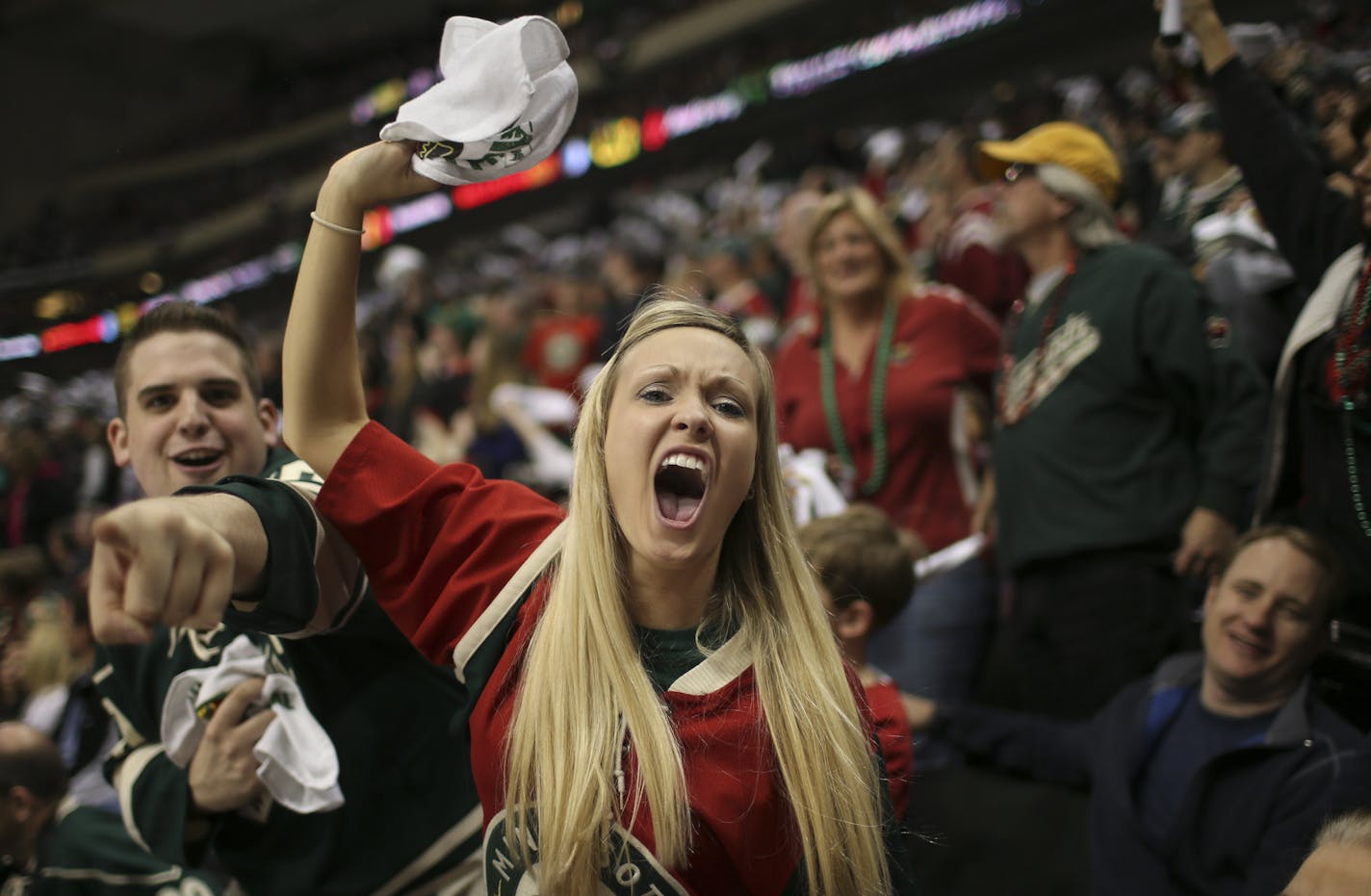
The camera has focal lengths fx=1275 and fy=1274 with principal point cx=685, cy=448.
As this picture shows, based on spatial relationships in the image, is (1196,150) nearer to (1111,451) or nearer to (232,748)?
(1111,451)

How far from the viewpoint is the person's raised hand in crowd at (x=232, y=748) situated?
2.02 m

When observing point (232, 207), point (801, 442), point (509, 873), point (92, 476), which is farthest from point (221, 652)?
point (232, 207)

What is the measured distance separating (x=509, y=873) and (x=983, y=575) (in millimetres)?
2091

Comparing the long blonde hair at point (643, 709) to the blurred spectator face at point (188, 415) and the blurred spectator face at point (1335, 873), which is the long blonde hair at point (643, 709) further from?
the blurred spectator face at point (188, 415)

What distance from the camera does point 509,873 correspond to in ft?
5.31

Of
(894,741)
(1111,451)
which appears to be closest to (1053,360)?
(1111,451)

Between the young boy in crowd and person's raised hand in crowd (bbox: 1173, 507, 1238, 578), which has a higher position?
the young boy in crowd

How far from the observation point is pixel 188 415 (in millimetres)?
2072

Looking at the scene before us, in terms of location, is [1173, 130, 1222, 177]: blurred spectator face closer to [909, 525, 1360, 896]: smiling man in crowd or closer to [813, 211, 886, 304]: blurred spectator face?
[813, 211, 886, 304]: blurred spectator face

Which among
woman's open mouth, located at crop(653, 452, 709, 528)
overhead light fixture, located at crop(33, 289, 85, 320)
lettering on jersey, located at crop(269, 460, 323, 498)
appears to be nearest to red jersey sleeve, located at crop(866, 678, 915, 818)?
woman's open mouth, located at crop(653, 452, 709, 528)

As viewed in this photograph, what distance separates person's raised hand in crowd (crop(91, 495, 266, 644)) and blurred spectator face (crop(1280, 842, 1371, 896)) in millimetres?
1399

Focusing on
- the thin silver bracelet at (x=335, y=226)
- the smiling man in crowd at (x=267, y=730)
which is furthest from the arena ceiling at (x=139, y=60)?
the thin silver bracelet at (x=335, y=226)

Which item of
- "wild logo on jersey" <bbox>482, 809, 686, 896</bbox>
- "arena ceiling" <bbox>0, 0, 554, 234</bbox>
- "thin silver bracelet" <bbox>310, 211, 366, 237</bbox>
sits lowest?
"wild logo on jersey" <bbox>482, 809, 686, 896</bbox>

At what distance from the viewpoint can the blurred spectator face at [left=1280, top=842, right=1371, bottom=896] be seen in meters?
1.60
